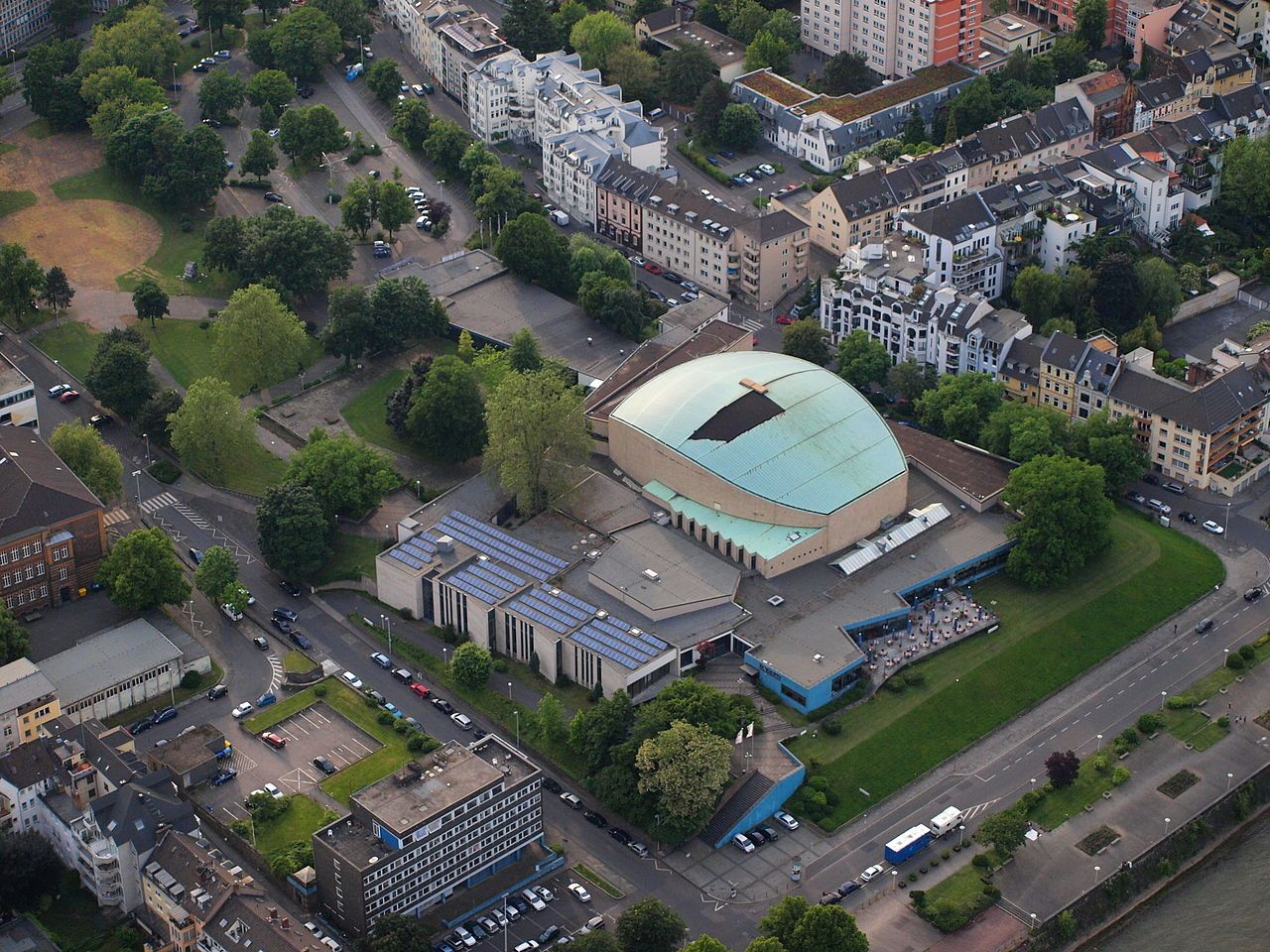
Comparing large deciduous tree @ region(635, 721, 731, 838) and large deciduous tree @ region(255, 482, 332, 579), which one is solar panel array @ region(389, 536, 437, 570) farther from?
large deciduous tree @ region(635, 721, 731, 838)

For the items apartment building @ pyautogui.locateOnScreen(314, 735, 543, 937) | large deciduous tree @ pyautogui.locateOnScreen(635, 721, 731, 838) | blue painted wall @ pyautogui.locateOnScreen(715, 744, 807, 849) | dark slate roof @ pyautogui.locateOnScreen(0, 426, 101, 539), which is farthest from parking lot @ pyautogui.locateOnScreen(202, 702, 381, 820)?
blue painted wall @ pyautogui.locateOnScreen(715, 744, 807, 849)

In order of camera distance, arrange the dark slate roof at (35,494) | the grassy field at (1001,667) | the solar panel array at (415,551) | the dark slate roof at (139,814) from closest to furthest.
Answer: the dark slate roof at (139,814) → the grassy field at (1001,667) → the dark slate roof at (35,494) → the solar panel array at (415,551)

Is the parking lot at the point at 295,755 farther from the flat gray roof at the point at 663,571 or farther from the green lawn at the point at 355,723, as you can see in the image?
the flat gray roof at the point at 663,571

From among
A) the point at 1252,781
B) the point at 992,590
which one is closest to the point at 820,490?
the point at 992,590

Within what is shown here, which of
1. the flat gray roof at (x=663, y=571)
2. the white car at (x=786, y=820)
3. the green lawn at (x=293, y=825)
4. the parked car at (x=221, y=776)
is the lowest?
the white car at (x=786, y=820)

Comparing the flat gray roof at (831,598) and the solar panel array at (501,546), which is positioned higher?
the solar panel array at (501,546)

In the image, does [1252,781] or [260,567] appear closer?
[1252,781]

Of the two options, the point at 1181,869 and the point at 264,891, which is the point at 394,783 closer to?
the point at 264,891

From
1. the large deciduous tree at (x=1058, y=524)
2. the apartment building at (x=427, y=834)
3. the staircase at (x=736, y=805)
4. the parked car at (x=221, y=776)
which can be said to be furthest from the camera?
the large deciduous tree at (x=1058, y=524)

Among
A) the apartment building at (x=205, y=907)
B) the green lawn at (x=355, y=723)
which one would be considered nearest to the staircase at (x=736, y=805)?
the green lawn at (x=355, y=723)
